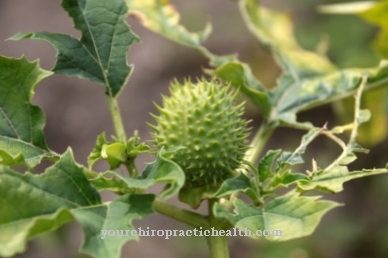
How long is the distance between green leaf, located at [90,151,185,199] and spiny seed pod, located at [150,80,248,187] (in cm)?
15

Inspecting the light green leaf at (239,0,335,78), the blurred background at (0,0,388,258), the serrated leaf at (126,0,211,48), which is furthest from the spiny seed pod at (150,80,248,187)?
the blurred background at (0,0,388,258)

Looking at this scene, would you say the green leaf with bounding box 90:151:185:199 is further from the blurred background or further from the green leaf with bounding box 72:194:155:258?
the blurred background

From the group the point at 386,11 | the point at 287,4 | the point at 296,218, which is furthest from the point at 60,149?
the point at 296,218

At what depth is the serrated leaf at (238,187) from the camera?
99 centimetres

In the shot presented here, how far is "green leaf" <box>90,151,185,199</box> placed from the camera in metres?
0.89

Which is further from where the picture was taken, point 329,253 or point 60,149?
point 60,149

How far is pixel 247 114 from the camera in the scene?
3.51 m

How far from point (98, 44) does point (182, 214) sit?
14.8 inches

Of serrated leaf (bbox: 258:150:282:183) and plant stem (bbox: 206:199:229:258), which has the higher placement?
serrated leaf (bbox: 258:150:282:183)

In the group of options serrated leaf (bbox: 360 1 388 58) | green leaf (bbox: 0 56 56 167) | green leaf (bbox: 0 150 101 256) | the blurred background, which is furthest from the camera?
the blurred background

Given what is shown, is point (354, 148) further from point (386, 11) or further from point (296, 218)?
point (386, 11)

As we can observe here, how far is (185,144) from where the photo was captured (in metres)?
1.16

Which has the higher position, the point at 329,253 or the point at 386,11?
the point at 386,11

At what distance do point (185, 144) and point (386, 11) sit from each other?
0.89 metres
